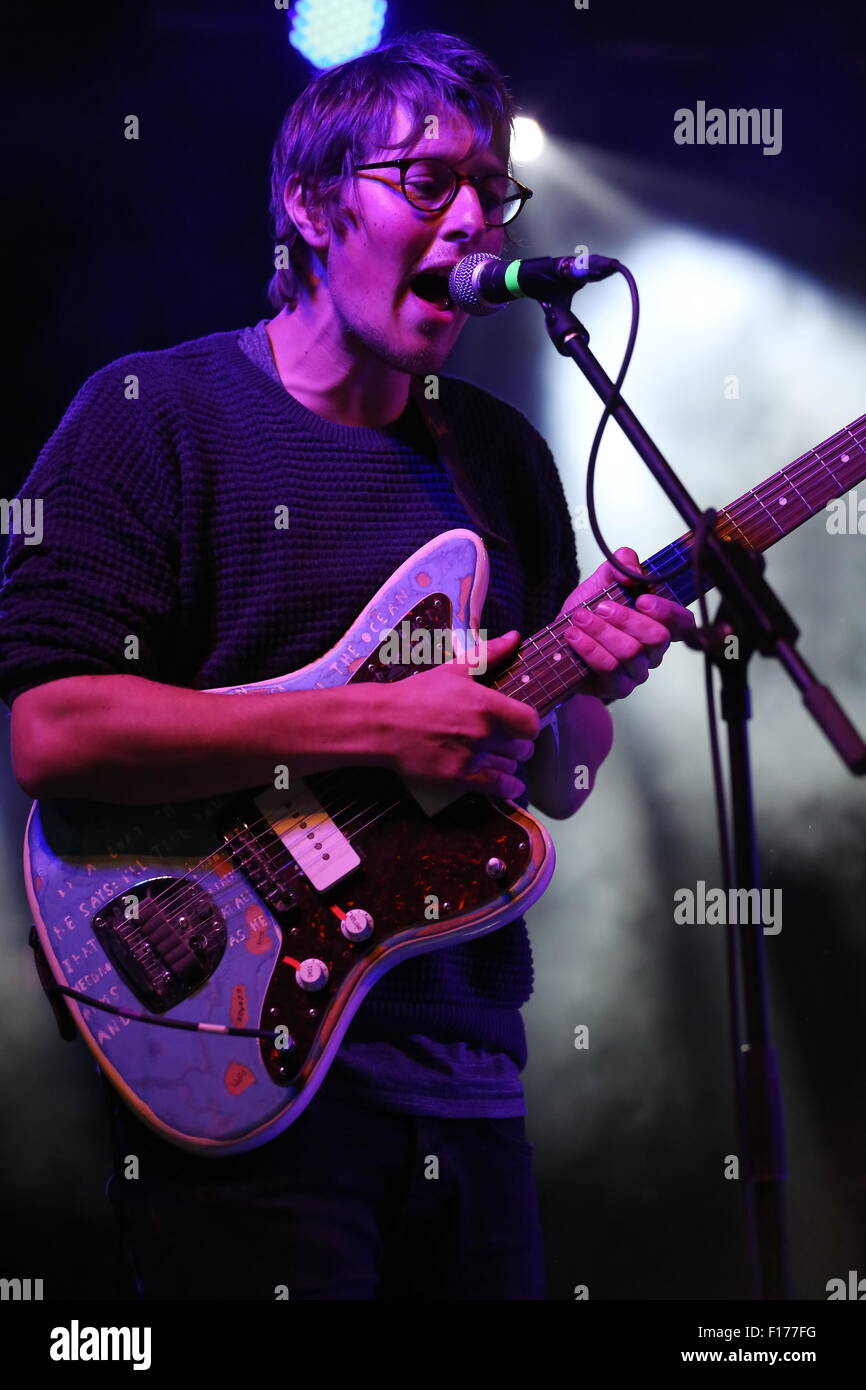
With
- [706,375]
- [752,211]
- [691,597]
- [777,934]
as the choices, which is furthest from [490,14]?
[777,934]

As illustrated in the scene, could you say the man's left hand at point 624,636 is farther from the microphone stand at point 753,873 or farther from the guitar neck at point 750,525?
the microphone stand at point 753,873

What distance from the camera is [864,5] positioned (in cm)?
282

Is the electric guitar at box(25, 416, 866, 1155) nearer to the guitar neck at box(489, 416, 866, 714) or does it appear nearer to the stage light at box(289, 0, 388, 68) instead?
the guitar neck at box(489, 416, 866, 714)

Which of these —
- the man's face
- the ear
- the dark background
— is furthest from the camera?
the dark background

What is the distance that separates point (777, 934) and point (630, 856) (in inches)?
16.0

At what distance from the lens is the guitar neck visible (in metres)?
1.67

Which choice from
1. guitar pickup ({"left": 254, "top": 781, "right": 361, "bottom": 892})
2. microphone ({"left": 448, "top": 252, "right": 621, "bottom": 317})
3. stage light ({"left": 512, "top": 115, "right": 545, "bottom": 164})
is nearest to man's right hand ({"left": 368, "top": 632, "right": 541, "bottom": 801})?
guitar pickup ({"left": 254, "top": 781, "right": 361, "bottom": 892})

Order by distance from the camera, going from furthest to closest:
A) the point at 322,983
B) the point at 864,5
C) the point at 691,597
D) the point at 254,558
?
the point at 864,5, the point at 691,597, the point at 254,558, the point at 322,983

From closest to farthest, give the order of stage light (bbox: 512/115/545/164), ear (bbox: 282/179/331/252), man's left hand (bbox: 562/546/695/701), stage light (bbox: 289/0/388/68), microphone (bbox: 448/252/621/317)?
microphone (bbox: 448/252/621/317)
man's left hand (bbox: 562/546/695/701)
ear (bbox: 282/179/331/252)
stage light (bbox: 289/0/388/68)
stage light (bbox: 512/115/545/164)

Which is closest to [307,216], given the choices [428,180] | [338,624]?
[428,180]

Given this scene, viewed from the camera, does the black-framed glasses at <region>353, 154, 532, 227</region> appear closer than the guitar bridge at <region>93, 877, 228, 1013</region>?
No

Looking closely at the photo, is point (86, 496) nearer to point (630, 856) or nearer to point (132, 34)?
point (132, 34)

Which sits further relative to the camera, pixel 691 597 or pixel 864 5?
pixel 864 5

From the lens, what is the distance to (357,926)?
1.48 m
